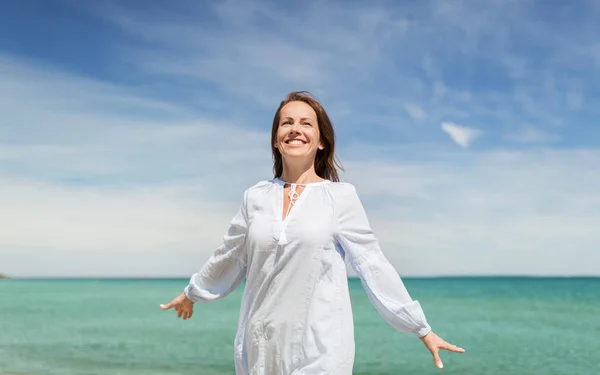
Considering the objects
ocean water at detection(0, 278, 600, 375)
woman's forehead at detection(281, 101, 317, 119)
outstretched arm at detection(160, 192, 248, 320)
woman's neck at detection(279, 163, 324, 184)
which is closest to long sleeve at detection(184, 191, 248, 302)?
outstretched arm at detection(160, 192, 248, 320)

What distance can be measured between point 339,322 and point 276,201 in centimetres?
60

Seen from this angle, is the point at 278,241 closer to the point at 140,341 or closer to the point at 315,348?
the point at 315,348

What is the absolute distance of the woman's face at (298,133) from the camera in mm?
3318

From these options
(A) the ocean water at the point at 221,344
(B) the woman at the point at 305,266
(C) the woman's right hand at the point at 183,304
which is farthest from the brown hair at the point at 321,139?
(A) the ocean water at the point at 221,344

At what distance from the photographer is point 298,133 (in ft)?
10.9

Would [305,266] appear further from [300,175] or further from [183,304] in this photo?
[183,304]

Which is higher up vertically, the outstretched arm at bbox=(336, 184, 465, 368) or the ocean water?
the outstretched arm at bbox=(336, 184, 465, 368)

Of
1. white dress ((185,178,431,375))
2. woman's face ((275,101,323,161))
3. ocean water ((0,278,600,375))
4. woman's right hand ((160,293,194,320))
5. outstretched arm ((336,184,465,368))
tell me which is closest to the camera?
white dress ((185,178,431,375))

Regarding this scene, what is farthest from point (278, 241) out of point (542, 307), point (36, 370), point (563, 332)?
point (542, 307)

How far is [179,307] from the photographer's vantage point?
143 inches

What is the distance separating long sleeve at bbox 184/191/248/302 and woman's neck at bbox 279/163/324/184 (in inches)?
8.5

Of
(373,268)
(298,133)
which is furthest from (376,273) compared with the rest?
(298,133)

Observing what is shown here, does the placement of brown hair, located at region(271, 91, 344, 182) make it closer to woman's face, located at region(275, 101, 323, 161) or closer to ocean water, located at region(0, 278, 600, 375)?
woman's face, located at region(275, 101, 323, 161)

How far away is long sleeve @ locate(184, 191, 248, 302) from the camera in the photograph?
3398 millimetres
